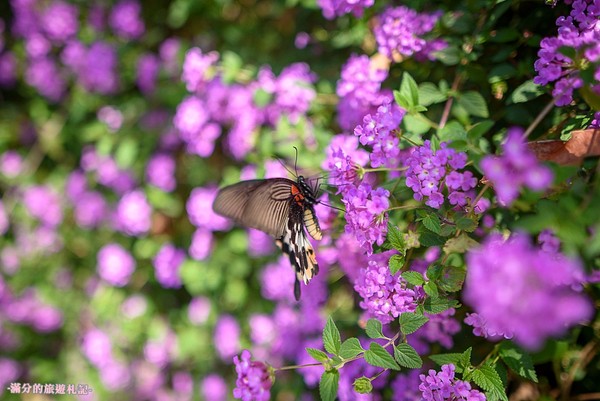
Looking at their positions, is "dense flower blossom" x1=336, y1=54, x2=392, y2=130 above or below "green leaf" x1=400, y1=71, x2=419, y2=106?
below

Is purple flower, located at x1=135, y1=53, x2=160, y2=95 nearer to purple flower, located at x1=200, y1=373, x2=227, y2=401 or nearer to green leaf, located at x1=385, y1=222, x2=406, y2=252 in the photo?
purple flower, located at x1=200, y1=373, x2=227, y2=401

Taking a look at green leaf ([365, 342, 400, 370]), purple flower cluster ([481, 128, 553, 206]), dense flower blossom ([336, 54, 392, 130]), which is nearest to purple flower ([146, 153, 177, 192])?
dense flower blossom ([336, 54, 392, 130])

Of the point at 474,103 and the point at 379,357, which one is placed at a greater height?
the point at 474,103

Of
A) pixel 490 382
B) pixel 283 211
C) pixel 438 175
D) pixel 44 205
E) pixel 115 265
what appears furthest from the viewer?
pixel 44 205

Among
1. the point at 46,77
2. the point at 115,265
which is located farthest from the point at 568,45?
the point at 46,77

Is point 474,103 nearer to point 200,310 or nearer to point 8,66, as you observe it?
point 200,310

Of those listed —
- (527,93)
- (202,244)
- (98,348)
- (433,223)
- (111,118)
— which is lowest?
(98,348)

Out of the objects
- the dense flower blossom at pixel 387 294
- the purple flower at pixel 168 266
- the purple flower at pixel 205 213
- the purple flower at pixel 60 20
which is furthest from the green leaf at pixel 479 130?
the purple flower at pixel 60 20
